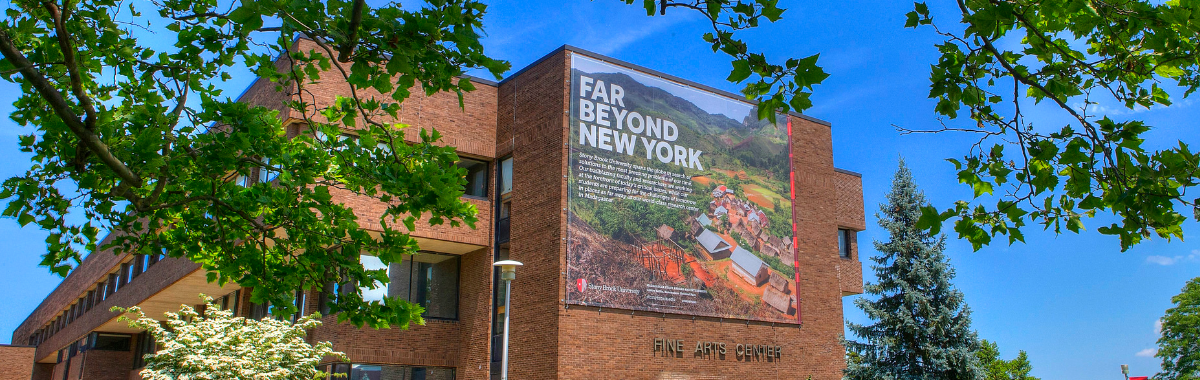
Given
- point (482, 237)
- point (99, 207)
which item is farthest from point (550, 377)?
point (99, 207)

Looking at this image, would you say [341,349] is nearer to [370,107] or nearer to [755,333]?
[755,333]

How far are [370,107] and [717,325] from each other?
16.3 metres

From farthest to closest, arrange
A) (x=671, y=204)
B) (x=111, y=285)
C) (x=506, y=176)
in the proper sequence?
(x=111, y=285), (x=506, y=176), (x=671, y=204)

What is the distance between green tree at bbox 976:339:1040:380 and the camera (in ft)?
91.3

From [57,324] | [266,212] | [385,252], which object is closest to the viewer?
[385,252]

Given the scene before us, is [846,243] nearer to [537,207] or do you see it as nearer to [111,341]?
[537,207]

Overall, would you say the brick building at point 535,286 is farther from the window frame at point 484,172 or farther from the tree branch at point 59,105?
the tree branch at point 59,105

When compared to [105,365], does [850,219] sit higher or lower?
higher

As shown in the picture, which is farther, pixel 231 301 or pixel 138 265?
pixel 138 265

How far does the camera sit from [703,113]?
25922 millimetres

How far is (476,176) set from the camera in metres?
25.4

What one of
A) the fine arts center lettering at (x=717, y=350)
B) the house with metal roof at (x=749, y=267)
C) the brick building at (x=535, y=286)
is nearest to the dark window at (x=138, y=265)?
the brick building at (x=535, y=286)

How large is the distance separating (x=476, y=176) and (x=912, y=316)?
41.4 feet

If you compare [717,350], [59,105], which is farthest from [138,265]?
[59,105]
